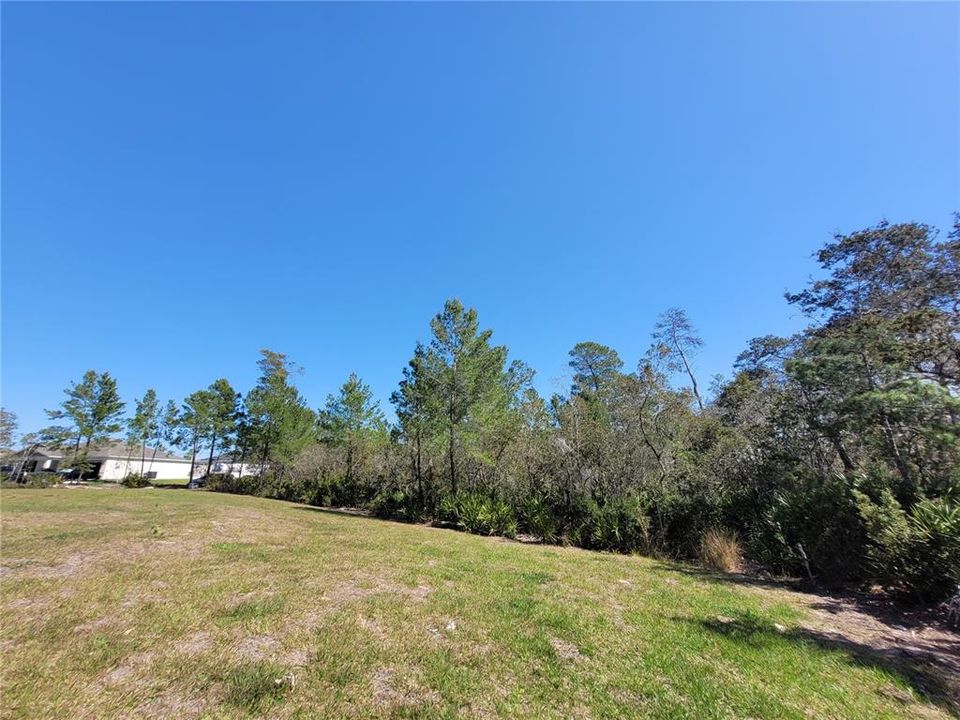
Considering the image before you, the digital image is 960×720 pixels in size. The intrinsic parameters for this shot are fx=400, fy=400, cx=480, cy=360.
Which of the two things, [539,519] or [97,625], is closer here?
[97,625]

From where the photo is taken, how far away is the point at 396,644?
12.8 ft

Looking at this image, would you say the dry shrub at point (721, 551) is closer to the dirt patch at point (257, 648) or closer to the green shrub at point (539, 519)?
the green shrub at point (539, 519)

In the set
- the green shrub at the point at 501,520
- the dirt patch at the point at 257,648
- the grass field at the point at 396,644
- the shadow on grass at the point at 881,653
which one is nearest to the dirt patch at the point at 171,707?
the grass field at the point at 396,644

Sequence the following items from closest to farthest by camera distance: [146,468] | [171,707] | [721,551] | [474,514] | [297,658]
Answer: [171,707] → [297,658] → [721,551] → [474,514] → [146,468]

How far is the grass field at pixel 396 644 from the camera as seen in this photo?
9.79 ft

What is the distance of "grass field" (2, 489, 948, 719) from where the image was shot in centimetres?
298

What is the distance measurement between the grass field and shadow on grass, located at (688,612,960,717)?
0.13 ft

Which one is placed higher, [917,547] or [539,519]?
[917,547]

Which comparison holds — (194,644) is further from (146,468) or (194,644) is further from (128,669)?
(146,468)

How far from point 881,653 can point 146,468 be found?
71.7m

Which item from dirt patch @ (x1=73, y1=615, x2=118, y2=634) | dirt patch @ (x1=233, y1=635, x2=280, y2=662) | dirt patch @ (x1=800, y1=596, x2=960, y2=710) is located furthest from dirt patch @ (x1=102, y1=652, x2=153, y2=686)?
dirt patch @ (x1=800, y1=596, x2=960, y2=710)

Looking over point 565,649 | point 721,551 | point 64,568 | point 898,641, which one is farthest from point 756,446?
point 64,568

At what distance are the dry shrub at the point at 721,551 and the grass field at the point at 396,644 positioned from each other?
1.79 metres

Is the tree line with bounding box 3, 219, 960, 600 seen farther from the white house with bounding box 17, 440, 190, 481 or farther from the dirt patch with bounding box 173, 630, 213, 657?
the white house with bounding box 17, 440, 190, 481
